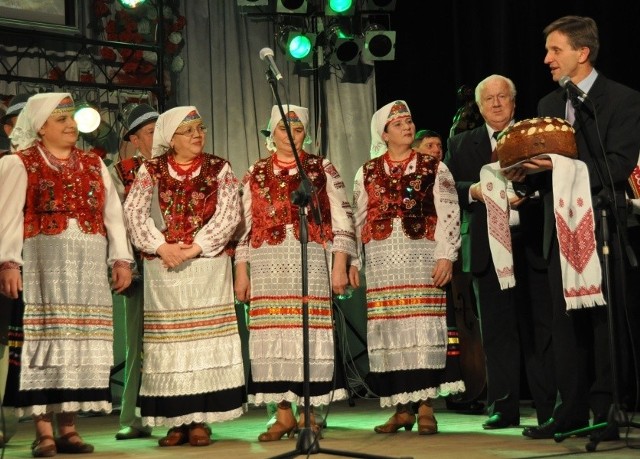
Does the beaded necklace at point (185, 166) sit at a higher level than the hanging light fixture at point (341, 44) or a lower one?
lower

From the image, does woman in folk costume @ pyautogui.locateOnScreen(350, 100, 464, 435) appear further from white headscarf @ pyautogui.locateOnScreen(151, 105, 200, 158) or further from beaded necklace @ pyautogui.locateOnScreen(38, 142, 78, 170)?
beaded necklace @ pyautogui.locateOnScreen(38, 142, 78, 170)

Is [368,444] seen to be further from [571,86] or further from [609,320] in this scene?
[571,86]

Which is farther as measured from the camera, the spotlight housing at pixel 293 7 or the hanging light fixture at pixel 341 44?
the hanging light fixture at pixel 341 44

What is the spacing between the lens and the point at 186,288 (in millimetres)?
4996

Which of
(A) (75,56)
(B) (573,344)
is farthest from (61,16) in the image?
(B) (573,344)

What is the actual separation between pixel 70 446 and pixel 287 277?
1301 millimetres

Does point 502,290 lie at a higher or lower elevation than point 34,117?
lower

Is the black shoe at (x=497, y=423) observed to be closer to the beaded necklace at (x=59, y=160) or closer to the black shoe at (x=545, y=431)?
the black shoe at (x=545, y=431)

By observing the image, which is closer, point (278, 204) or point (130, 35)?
point (278, 204)

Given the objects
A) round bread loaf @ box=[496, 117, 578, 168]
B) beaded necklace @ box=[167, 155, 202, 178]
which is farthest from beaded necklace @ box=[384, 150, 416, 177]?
beaded necklace @ box=[167, 155, 202, 178]

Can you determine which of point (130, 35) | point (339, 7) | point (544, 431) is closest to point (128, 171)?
point (544, 431)

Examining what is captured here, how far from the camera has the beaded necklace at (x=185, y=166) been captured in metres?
5.10

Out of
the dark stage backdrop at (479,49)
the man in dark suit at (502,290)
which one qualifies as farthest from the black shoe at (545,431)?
the dark stage backdrop at (479,49)

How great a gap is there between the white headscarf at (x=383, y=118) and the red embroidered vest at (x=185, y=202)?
3.06ft
